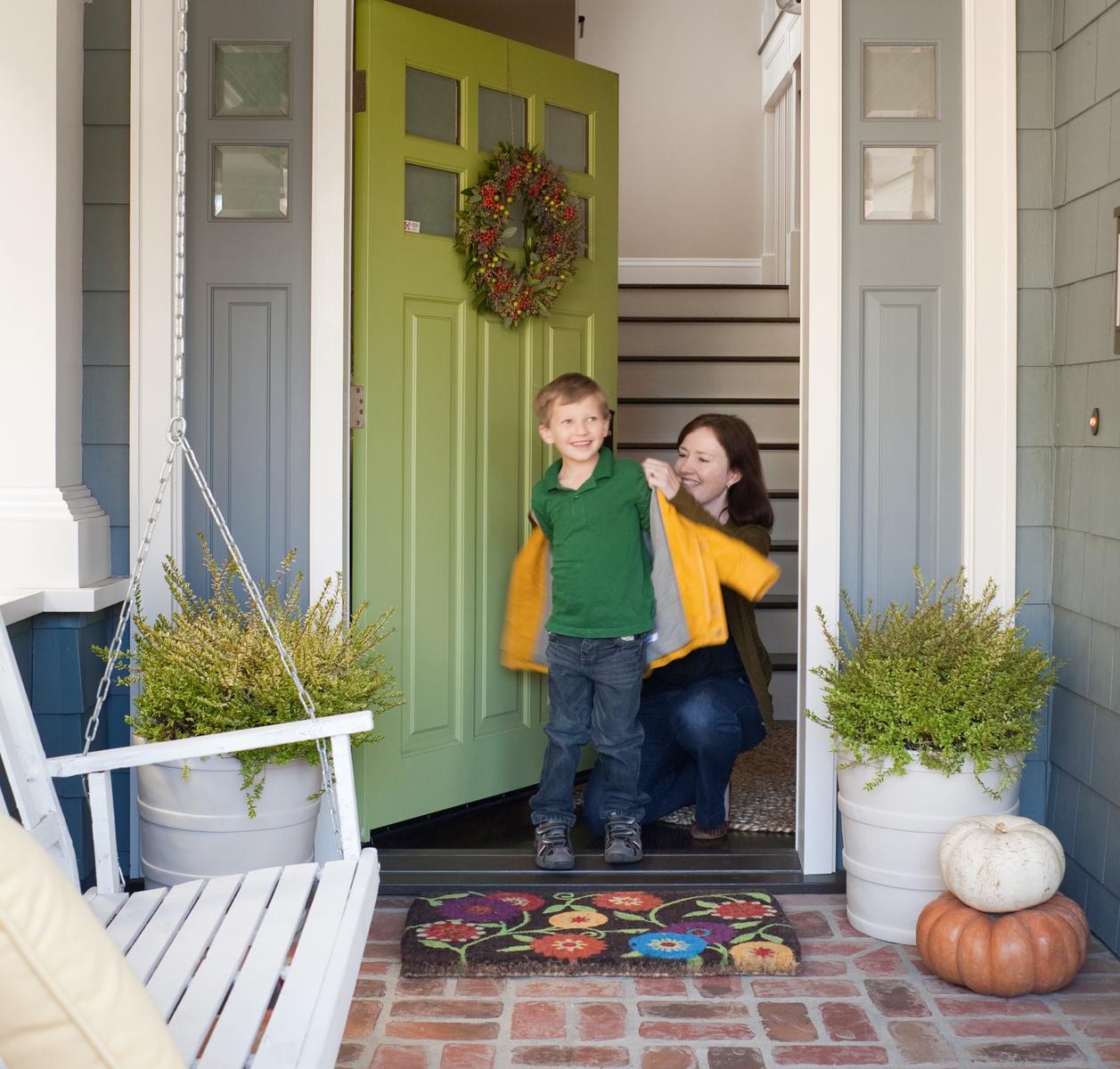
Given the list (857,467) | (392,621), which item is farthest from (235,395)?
(857,467)

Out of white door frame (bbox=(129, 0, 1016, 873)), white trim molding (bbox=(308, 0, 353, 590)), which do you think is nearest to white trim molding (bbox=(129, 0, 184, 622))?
white door frame (bbox=(129, 0, 1016, 873))

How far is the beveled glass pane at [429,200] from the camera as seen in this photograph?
3521 millimetres

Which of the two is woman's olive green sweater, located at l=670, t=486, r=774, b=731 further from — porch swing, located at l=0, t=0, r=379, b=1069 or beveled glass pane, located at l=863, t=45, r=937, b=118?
porch swing, located at l=0, t=0, r=379, b=1069

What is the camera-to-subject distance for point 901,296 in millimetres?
3289

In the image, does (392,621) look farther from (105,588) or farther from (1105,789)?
(1105,789)

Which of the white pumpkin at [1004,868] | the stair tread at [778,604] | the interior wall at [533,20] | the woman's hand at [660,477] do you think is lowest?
the white pumpkin at [1004,868]

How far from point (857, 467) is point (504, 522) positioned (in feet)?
3.48

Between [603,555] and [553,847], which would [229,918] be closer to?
[553,847]

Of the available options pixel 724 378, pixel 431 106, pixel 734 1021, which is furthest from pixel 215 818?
pixel 724 378

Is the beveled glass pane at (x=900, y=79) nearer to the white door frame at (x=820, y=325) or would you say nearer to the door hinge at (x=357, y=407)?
the white door frame at (x=820, y=325)

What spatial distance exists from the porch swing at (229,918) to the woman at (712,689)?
145cm

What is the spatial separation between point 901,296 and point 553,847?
5.38 ft

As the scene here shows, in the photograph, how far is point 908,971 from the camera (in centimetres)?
279

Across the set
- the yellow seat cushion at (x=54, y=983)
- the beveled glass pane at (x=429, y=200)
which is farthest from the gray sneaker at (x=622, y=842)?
the yellow seat cushion at (x=54, y=983)
